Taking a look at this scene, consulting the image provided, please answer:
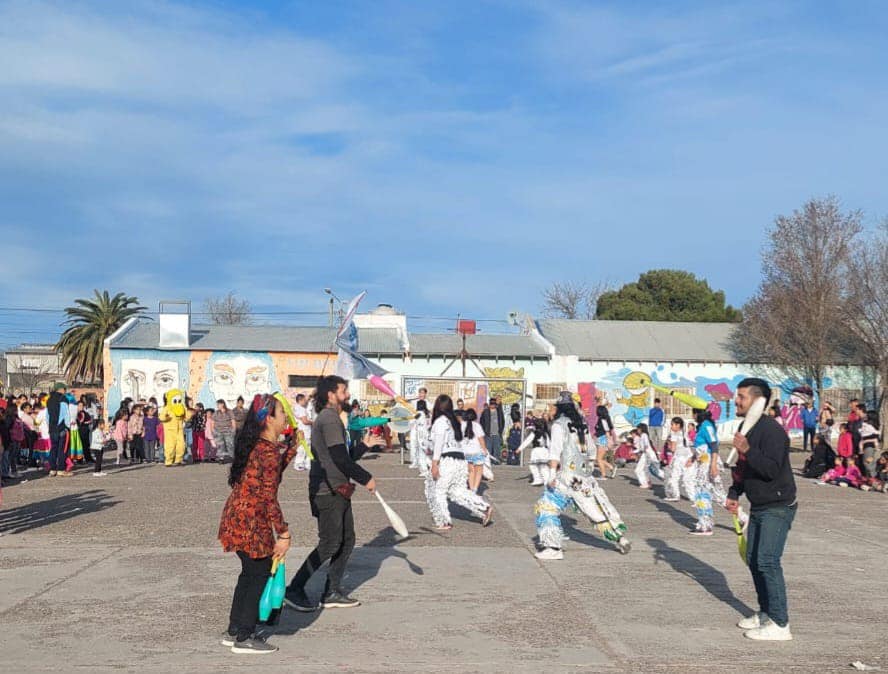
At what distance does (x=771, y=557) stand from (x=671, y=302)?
175ft

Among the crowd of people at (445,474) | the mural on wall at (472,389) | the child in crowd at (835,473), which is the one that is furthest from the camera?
the mural on wall at (472,389)

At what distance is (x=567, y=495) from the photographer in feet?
33.1

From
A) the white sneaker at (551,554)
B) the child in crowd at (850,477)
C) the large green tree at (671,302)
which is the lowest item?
the child in crowd at (850,477)

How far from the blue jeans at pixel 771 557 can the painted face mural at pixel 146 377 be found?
33.8 meters

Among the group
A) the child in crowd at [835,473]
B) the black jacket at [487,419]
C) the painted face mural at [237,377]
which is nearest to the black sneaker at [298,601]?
the child in crowd at [835,473]

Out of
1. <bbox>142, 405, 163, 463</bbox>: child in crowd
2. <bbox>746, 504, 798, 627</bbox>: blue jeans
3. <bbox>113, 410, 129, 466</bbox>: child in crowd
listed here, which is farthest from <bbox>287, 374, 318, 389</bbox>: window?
<bbox>746, 504, 798, 627</bbox>: blue jeans

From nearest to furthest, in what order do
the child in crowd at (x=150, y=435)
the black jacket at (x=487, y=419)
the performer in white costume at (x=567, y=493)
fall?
the performer in white costume at (x=567, y=493)
the child in crowd at (x=150, y=435)
the black jacket at (x=487, y=419)

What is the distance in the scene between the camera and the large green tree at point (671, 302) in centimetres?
5812

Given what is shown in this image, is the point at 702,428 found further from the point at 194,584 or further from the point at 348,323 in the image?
the point at 348,323

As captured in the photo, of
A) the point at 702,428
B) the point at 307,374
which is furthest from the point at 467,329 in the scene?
the point at 702,428

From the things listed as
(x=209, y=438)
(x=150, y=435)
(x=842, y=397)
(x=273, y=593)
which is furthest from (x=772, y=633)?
(x=842, y=397)

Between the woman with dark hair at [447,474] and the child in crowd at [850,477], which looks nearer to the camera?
the woman with dark hair at [447,474]

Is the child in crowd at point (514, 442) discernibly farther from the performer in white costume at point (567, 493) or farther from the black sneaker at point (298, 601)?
the black sneaker at point (298, 601)

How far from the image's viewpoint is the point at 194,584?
8688 millimetres
